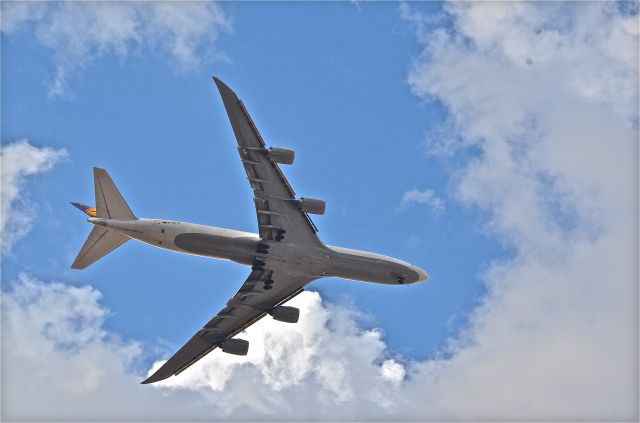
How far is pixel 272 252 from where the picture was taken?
7131 cm

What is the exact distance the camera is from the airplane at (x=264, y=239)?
6900cm

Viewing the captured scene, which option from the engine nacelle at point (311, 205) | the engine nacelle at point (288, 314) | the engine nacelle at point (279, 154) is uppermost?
the engine nacelle at point (279, 154)

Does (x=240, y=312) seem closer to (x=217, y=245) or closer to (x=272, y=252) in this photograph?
(x=272, y=252)

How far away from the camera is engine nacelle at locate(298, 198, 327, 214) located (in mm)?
70375

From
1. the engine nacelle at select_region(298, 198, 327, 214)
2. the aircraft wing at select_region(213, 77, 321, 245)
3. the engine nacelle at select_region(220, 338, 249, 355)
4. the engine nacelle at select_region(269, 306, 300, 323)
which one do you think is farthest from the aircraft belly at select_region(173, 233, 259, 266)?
the engine nacelle at select_region(220, 338, 249, 355)

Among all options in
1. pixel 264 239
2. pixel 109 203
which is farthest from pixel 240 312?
pixel 109 203

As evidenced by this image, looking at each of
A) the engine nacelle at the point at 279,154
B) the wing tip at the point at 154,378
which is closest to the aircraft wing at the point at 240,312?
the wing tip at the point at 154,378

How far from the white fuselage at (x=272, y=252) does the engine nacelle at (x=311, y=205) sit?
2778 millimetres

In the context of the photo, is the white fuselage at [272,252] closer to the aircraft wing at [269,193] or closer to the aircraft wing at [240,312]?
the aircraft wing at [269,193]

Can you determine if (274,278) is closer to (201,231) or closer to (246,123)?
(201,231)

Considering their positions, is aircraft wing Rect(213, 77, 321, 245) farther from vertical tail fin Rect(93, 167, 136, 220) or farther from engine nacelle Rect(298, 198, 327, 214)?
vertical tail fin Rect(93, 167, 136, 220)

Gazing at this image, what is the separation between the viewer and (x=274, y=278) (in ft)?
241

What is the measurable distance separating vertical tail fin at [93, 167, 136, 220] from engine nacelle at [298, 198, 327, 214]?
11605 millimetres

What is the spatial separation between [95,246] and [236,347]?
13.2 meters
